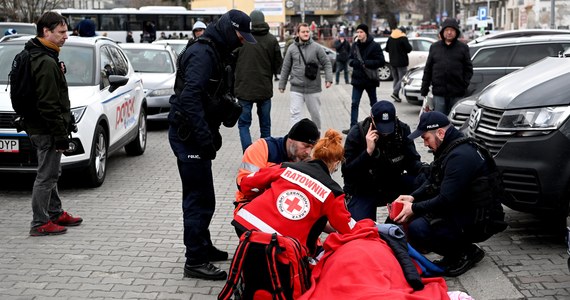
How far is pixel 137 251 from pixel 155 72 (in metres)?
9.12

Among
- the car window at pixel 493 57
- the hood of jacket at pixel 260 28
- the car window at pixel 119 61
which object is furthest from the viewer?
the car window at pixel 493 57

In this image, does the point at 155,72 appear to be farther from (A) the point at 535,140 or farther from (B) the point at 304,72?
(A) the point at 535,140

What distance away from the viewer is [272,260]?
4.56 meters

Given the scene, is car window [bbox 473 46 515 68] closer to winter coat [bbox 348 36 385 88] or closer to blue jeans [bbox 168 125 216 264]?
winter coat [bbox 348 36 385 88]

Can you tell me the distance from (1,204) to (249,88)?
343 centimetres

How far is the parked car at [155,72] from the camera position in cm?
1412

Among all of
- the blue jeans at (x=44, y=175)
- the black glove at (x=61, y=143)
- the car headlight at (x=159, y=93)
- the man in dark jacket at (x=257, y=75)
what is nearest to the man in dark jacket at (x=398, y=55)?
the car headlight at (x=159, y=93)

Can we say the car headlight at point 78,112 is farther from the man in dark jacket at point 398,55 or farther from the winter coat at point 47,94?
the man in dark jacket at point 398,55

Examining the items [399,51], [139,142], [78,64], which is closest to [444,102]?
[139,142]

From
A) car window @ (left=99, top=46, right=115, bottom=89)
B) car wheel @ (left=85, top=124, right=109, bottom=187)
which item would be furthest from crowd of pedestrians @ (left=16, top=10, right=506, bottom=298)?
car window @ (left=99, top=46, right=115, bottom=89)

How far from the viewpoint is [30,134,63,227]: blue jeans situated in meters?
6.68

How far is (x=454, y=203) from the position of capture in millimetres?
5598

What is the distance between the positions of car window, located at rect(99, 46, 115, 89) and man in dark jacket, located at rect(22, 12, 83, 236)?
98.3 inches

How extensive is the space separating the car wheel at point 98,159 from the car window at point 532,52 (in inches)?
290
